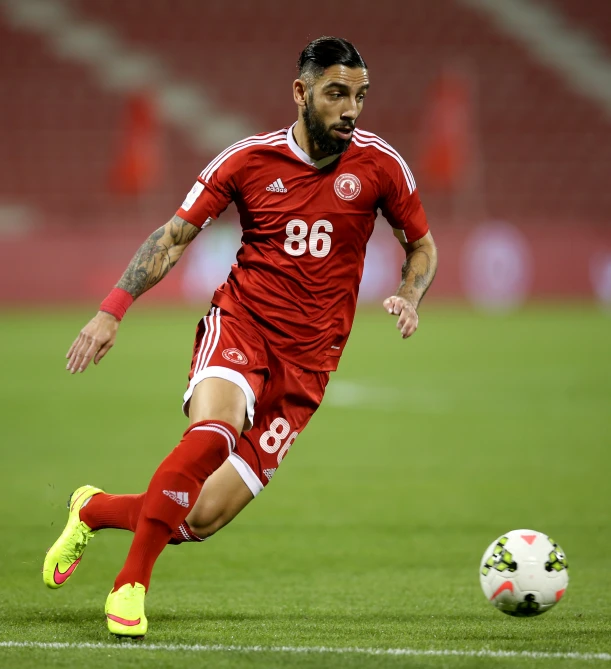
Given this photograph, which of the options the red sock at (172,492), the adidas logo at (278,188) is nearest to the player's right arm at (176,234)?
the adidas logo at (278,188)

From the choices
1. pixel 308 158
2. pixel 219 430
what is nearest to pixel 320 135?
pixel 308 158

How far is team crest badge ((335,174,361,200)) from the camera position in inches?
201

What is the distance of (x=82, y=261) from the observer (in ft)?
70.0

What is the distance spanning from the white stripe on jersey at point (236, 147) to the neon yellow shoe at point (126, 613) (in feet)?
5.65

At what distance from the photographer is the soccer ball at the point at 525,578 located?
15.2ft

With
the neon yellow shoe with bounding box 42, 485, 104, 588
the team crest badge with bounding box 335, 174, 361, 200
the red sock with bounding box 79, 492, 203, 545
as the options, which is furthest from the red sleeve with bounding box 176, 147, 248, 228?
the neon yellow shoe with bounding box 42, 485, 104, 588

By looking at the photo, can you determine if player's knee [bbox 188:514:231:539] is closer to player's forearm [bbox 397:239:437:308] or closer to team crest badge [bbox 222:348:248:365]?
team crest badge [bbox 222:348:248:365]

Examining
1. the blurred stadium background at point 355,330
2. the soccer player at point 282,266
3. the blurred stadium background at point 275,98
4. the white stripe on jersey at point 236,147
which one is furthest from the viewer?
the blurred stadium background at point 275,98

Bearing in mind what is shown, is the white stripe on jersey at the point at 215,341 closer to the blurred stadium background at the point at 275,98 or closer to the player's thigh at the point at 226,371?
the player's thigh at the point at 226,371

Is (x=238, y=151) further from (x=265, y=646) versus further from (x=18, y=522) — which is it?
(x=18, y=522)

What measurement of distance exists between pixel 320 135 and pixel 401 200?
1.52 ft

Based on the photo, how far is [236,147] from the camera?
5125 millimetres

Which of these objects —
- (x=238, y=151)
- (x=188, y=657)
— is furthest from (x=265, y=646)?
(x=238, y=151)

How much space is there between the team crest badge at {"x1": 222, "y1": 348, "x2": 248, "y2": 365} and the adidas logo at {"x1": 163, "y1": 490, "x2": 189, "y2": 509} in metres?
0.64
